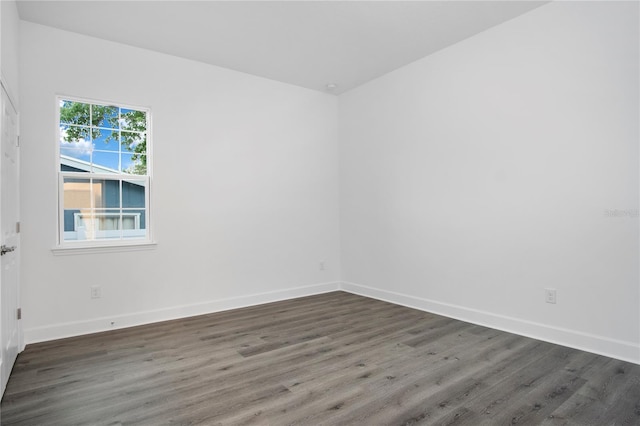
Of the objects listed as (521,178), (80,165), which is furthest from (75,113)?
(521,178)

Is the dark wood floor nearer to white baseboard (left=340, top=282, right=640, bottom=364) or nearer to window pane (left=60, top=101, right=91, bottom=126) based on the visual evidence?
white baseboard (left=340, top=282, right=640, bottom=364)

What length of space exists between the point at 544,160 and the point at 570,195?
14.7 inches

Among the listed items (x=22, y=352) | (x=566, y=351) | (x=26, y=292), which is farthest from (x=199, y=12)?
(x=566, y=351)

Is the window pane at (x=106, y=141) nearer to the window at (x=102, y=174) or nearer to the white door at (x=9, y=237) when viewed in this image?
the window at (x=102, y=174)

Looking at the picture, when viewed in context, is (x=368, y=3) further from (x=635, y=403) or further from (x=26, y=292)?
(x=26, y=292)

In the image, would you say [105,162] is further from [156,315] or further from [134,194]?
[156,315]

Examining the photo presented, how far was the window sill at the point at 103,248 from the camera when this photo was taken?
352 cm

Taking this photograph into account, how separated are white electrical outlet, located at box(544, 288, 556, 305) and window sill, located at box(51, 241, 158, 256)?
3.84 metres

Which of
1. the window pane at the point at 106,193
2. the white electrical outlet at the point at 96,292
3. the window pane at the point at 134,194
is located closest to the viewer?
the white electrical outlet at the point at 96,292

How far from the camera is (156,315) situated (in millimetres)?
3986

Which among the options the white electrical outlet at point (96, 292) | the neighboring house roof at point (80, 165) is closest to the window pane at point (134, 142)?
the neighboring house roof at point (80, 165)

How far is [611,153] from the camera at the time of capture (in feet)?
9.52

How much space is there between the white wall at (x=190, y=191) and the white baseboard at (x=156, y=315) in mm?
11

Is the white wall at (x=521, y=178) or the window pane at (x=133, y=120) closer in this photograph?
the white wall at (x=521, y=178)
